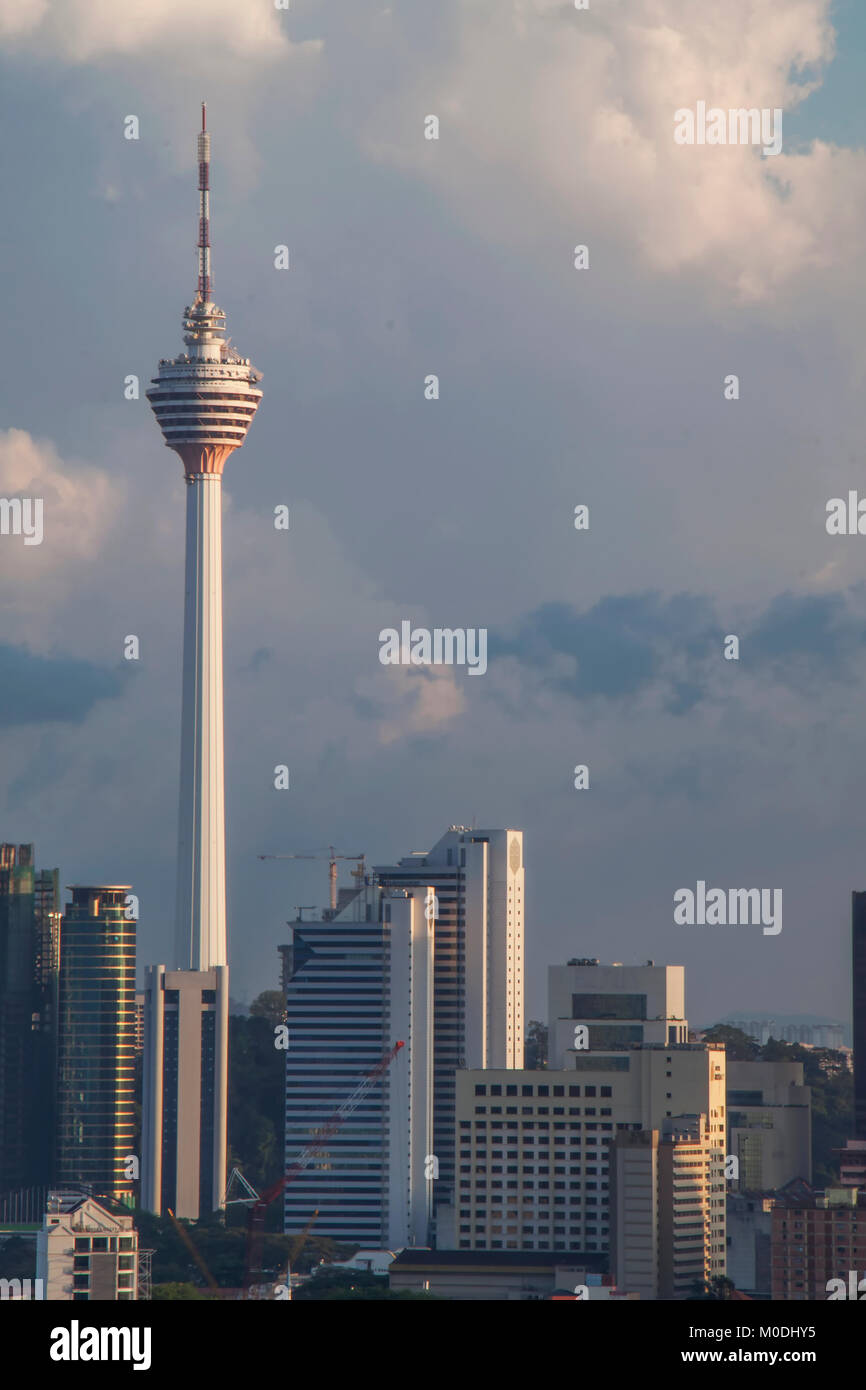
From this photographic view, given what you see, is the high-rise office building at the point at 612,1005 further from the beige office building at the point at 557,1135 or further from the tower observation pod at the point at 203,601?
the tower observation pod at the point at 203,601

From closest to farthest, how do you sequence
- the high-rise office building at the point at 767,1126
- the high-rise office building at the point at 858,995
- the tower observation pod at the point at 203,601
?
1. the high-rise office building at the point at 767,1126
2. the high-rise office building at the point at 858,995
3. the tower observation pod at the point at 203,601

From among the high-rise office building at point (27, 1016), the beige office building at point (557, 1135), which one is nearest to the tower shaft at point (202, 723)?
the high-rise office building at point (27, 1016)

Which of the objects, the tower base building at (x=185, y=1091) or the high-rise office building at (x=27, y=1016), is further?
the high-rise office building at (x=27, y=1016)

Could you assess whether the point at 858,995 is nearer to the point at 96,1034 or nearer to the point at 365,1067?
the point at 365,1067

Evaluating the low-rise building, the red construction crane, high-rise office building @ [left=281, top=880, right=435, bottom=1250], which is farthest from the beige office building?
the low-rise building

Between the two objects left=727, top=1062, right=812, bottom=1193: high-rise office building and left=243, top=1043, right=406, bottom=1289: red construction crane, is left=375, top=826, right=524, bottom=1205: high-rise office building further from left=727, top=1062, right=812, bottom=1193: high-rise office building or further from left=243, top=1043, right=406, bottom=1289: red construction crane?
left=727, top=1062, right=812, bottom=1193: high-rise office building

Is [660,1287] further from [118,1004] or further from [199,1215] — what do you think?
[118,1004]
